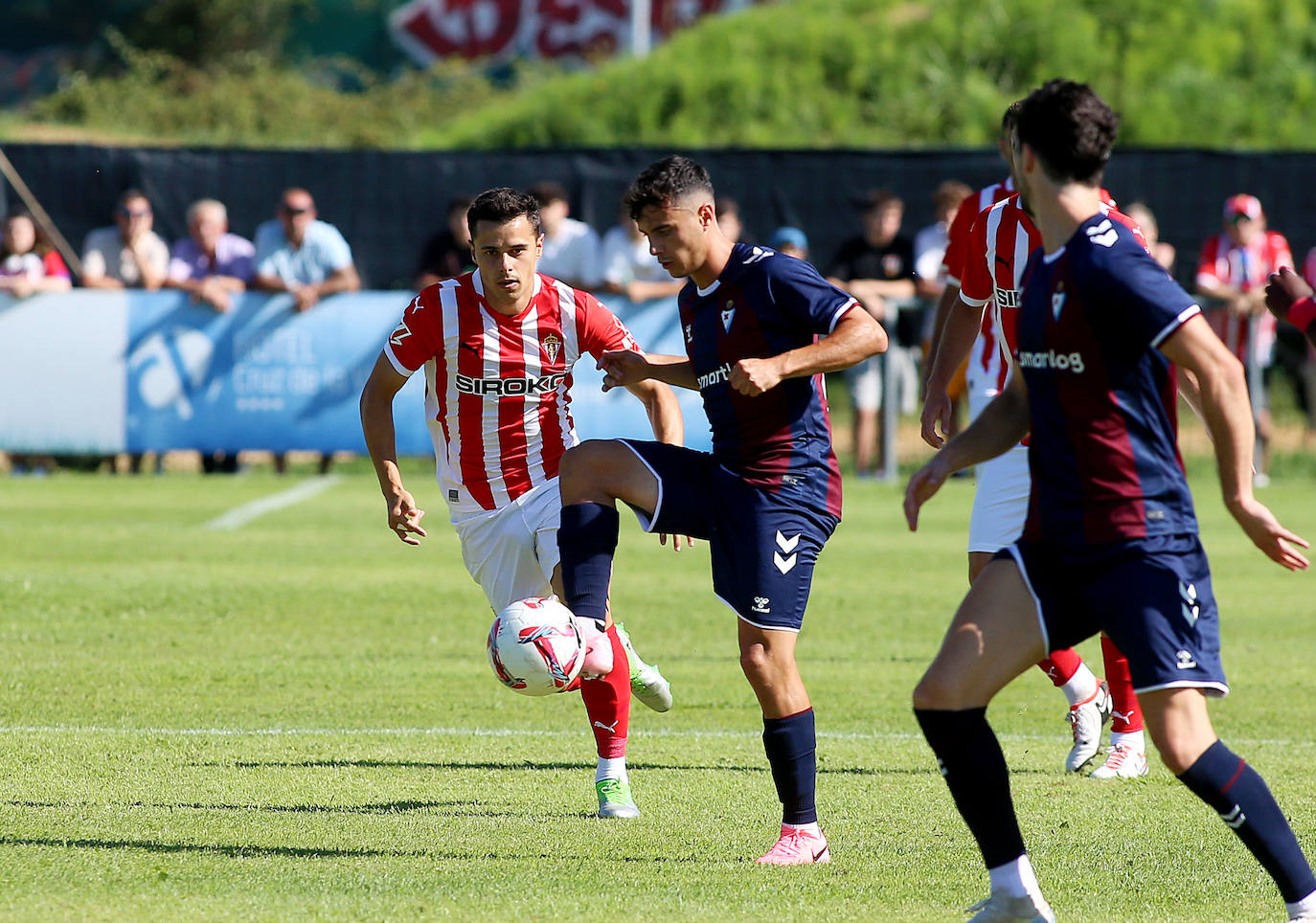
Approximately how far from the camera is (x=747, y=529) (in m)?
5.37

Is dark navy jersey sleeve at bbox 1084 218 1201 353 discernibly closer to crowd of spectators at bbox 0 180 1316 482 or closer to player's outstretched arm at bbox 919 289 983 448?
player's outstretched arm at bbox 919 289 983 448

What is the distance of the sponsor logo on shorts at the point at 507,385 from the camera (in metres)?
6.62

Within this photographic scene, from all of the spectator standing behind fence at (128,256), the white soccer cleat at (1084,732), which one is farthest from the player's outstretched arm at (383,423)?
the spectator standing behind fence at (128,256)

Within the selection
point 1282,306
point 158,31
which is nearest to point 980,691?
point 1282,306

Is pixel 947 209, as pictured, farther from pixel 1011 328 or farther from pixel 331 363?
pixel 1011 328

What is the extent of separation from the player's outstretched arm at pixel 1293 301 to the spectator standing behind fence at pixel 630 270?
10567mm

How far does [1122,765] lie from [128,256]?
11745mm

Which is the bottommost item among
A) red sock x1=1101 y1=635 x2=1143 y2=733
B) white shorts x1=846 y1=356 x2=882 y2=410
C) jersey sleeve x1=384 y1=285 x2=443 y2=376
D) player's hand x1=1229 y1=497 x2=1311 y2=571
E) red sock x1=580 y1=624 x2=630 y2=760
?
white shorts x1=846 y1=356 x2=882 y2=410

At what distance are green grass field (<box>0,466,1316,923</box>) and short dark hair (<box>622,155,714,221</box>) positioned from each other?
195 centimetres

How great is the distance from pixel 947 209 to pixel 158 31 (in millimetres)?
29365

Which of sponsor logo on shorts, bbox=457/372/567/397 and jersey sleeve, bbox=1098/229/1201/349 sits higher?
jersey sleeve, bbox=1098/229/1201/349

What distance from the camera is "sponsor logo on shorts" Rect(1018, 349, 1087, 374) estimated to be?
14.0 feet

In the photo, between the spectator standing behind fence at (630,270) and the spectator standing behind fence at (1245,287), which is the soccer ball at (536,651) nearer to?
the spectator standing behind fence at (630,270)

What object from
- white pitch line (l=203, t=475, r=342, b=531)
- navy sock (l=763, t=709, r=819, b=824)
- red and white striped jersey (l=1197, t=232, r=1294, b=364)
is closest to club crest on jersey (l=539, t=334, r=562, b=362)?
navy sock (l=763, t=709, r=819, b=824)
